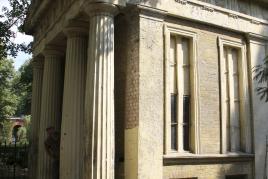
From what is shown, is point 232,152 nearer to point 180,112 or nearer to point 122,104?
point 180,112

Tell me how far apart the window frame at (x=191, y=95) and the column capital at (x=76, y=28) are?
286 cm

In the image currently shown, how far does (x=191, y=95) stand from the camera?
39.8 ft

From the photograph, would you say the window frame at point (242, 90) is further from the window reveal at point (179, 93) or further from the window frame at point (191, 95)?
the window reveal at point (179, 93)

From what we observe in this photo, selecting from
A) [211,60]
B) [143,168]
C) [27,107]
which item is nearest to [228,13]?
[211,60]

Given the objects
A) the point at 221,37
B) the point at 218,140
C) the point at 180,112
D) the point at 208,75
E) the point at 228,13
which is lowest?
the point at 218,140

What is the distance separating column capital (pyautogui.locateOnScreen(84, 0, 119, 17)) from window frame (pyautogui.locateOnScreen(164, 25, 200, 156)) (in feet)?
6.13

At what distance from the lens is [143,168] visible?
1012 cm

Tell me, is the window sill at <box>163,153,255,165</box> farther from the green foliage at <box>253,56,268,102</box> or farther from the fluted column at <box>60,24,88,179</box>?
the fluted column at <box>60,24,88,179</box>

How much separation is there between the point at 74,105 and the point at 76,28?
8.57ft

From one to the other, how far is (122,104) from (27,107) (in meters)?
32.7

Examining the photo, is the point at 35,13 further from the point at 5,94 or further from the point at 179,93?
the point at 5,94

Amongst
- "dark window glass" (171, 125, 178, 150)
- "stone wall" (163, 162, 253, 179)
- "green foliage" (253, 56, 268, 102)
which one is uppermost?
"green foliage" (253, 56, 268, 102)

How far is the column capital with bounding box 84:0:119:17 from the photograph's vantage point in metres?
10.4

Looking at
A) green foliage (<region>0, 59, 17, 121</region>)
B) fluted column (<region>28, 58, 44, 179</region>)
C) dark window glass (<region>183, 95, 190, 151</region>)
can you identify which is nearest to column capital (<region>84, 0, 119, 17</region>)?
dark window glass (<region>183, 95, 190, 151</region>)
